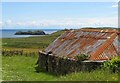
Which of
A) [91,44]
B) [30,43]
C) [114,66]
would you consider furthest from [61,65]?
[30,43]

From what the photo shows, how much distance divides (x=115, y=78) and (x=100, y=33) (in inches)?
612

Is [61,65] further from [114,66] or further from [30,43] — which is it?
[30,43]

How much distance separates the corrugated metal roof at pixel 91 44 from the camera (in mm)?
31141

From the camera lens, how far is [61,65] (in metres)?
34.0

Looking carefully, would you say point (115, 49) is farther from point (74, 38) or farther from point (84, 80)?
point (84, 80)

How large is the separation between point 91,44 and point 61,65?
3.80 m

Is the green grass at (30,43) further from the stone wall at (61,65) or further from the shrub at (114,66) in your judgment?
the shrub at (114,66)

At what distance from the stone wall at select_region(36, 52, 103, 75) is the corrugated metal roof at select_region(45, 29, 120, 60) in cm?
84

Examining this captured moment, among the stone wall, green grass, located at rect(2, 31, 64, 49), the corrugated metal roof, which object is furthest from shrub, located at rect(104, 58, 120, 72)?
green grass, located at rect(2, 31, 64, 49)

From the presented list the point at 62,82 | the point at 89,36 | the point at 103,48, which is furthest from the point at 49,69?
the point at 62,82

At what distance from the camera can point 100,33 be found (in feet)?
115

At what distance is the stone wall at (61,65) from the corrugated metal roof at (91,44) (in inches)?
32.9

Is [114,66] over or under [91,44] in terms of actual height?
under

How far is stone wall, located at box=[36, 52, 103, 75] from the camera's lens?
94.9 ft
